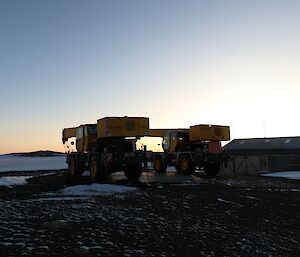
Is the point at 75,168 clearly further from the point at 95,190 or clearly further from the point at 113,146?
the point at 95,190

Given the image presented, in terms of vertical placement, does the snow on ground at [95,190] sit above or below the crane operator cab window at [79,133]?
below

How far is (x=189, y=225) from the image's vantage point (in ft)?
33.4

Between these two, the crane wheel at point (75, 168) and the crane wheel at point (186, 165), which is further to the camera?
the crane wheel at point (186, 165)

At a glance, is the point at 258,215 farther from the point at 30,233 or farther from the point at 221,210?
the point at 30,233

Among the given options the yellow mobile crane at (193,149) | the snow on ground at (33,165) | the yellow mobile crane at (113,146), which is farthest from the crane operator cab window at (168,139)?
the snow on ground at (33,165)

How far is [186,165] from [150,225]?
58.0 feet

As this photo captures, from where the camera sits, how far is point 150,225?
1009 centimetres

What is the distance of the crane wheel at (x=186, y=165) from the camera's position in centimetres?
2720

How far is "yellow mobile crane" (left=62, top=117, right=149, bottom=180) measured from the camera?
872 inches

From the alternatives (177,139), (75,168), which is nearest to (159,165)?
(177,139)

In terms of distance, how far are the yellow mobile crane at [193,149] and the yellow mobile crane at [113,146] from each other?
487cm

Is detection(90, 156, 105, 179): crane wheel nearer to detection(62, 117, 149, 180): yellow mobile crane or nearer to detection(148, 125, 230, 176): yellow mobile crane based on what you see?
detection(62, 117, 149, 180): yellow mobile crane

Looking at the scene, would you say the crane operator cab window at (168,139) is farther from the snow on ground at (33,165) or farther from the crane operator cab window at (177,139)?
the snow on ground at (33,165)

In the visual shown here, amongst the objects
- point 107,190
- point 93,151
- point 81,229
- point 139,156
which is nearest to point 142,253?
point 81,229
